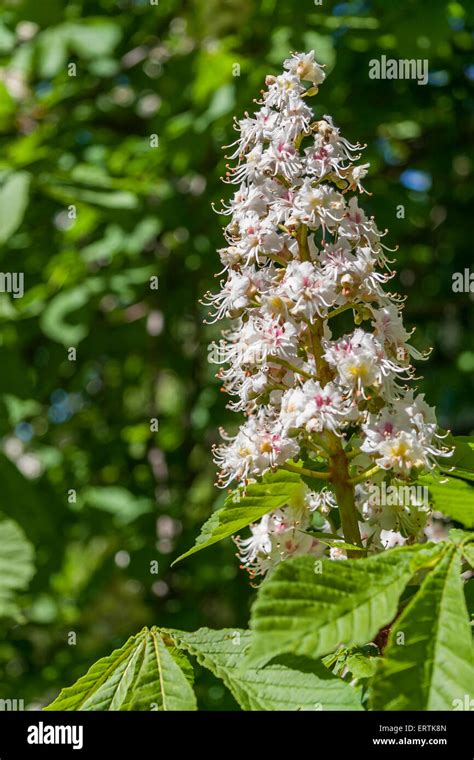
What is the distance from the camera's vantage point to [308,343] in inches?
48.1

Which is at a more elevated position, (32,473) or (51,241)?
(51,241)

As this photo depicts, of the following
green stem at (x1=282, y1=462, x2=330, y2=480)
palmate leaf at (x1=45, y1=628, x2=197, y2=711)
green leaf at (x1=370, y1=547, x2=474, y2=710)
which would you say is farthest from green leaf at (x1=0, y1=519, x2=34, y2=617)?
green leaf at (x1=370, y1=547, x2=474, y2=710)

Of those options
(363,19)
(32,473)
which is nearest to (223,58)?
(363,19)

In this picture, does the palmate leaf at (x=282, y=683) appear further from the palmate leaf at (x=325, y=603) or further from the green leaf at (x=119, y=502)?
the green leaf at (x=119, y=502)

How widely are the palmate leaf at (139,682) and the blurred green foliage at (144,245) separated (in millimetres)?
1314

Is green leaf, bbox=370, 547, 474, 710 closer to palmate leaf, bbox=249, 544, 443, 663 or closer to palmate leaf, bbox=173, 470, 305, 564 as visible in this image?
palmate leaf, bbox=249, 544, 443, 663

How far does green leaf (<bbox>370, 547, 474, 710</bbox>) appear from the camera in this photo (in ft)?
3.00

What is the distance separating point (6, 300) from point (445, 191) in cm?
167

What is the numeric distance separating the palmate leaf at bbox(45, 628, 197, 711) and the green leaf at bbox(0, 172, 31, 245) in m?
1.58

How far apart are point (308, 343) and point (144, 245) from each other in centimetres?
237

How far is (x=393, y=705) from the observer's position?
0.91m

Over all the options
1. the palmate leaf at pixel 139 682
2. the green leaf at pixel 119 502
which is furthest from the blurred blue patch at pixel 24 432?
the palmate leaf at pixel 139 682
